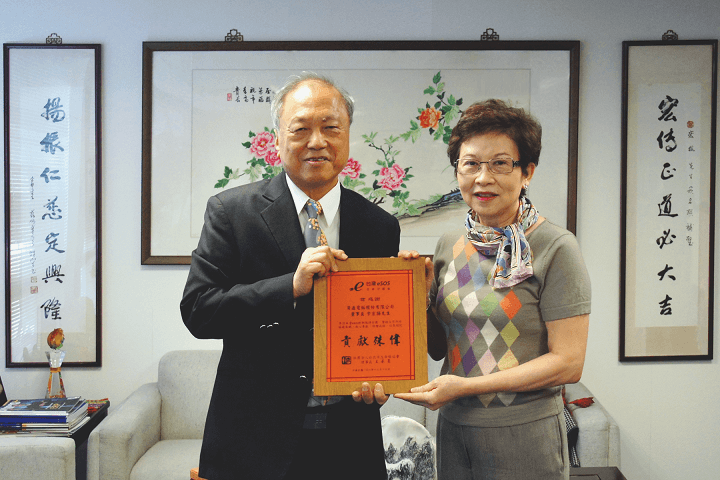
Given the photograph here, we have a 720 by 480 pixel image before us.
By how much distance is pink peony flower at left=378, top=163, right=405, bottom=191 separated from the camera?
279 cm

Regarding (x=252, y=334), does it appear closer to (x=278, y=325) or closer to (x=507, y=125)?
(x=278, y=325)

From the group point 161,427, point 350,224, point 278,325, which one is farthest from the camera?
point 161,427

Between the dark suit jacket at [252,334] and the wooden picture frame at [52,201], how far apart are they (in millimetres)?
1809

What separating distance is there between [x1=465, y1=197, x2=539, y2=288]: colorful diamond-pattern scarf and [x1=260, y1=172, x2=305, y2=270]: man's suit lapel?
0.46 meters

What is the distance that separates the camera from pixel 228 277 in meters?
1.29

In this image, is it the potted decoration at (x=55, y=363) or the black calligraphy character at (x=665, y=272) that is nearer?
the potted decoration at (x=55, y=363)

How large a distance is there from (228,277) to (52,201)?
78.0 inches

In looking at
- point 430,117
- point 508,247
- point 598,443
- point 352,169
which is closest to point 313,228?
point 508,247

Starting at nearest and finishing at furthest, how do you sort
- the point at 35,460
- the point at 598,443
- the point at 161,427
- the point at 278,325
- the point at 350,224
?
1. the point at 278,325
2. the point at 350,224
3. the point at 35,460
4. the point at 598,443
5. the point at 161,427

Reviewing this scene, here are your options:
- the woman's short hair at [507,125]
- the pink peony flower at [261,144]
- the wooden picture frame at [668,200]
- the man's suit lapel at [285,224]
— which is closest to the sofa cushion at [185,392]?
the pink peony flower at [261,144]

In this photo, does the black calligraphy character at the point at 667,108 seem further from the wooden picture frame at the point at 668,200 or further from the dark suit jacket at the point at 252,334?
the dark suit jacket at the point at 252,334

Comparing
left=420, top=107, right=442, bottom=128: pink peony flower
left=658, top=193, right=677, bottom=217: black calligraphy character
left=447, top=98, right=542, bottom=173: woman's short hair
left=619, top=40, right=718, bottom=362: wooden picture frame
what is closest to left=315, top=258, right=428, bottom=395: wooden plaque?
left=447, top=98, right=542, bottom=173: woman's short hair

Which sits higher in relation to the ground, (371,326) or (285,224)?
(285,224)

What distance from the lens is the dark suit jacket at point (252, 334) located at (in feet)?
4.05
